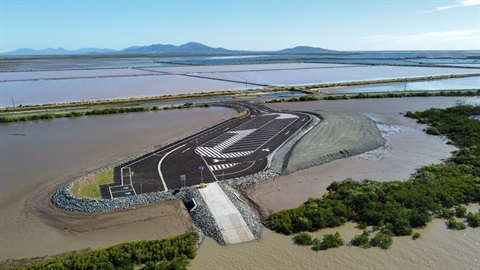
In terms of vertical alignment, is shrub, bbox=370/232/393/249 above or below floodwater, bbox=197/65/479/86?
below

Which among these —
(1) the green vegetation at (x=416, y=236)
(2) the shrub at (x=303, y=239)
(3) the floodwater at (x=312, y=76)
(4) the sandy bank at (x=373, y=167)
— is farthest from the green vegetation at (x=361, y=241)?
(3) the floodwater at (x=312, y=76)

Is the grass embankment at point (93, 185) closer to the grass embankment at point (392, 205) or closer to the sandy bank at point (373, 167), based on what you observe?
the sandy bank at point (373, 167)

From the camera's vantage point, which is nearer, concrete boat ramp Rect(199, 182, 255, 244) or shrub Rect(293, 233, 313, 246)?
shrub Rect(293, 233, 313, 246)

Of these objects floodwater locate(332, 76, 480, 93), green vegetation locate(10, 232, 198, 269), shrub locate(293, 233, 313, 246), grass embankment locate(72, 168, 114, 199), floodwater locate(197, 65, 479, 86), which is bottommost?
shrub locate(293, 233, 313, 246)

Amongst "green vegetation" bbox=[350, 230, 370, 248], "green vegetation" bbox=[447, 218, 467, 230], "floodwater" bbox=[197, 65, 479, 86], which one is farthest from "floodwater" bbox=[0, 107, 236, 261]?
"floodwater" bbox=[197, 65, 479, 86]

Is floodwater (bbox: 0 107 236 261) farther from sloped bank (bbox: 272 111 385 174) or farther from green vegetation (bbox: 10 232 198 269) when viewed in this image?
sloped bank (bbox: 272 111 385 174)

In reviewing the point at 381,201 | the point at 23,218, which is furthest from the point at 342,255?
the point at 23,218

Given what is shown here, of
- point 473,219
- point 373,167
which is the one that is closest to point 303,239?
point 473,219

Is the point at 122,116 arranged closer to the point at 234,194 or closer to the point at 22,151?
the point at 22,151

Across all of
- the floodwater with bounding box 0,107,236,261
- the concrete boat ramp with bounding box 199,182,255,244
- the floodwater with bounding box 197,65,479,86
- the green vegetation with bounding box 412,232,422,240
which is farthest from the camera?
the floodwater with bounding box 197,65,479,86
